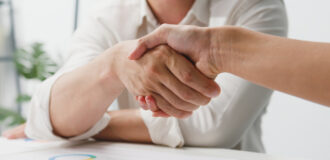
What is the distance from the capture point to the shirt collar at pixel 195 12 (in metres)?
1.40

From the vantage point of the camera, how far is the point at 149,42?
1.05 m

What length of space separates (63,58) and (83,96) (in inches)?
134

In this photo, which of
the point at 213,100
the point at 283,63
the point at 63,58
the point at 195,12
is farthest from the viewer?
the point at 63,58

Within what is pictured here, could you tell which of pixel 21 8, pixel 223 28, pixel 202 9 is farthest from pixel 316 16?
pixel 21 8

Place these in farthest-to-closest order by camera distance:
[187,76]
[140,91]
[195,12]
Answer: [195,12]
[140,91]
[187,76]

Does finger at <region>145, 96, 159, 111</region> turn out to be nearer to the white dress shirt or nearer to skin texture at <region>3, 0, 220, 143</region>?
skin texture at <region>3, 0, 220, 143</region>

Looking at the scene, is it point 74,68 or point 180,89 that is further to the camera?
point 74,68

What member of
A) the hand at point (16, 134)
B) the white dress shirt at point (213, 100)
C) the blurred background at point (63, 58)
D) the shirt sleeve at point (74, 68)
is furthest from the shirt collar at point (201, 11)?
the blurred background at point (63, 58)

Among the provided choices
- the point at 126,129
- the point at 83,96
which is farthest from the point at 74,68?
the point at 126,129

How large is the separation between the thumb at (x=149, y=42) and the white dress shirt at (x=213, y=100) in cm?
27

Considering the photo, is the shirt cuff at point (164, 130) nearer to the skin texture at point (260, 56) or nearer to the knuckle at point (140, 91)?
the knuckle at point (140, 91)

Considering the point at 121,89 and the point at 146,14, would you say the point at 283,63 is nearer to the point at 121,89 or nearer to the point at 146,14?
the point at 121,89

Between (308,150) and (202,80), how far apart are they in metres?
2.21

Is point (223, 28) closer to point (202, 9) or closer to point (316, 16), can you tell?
point (202, 9)
